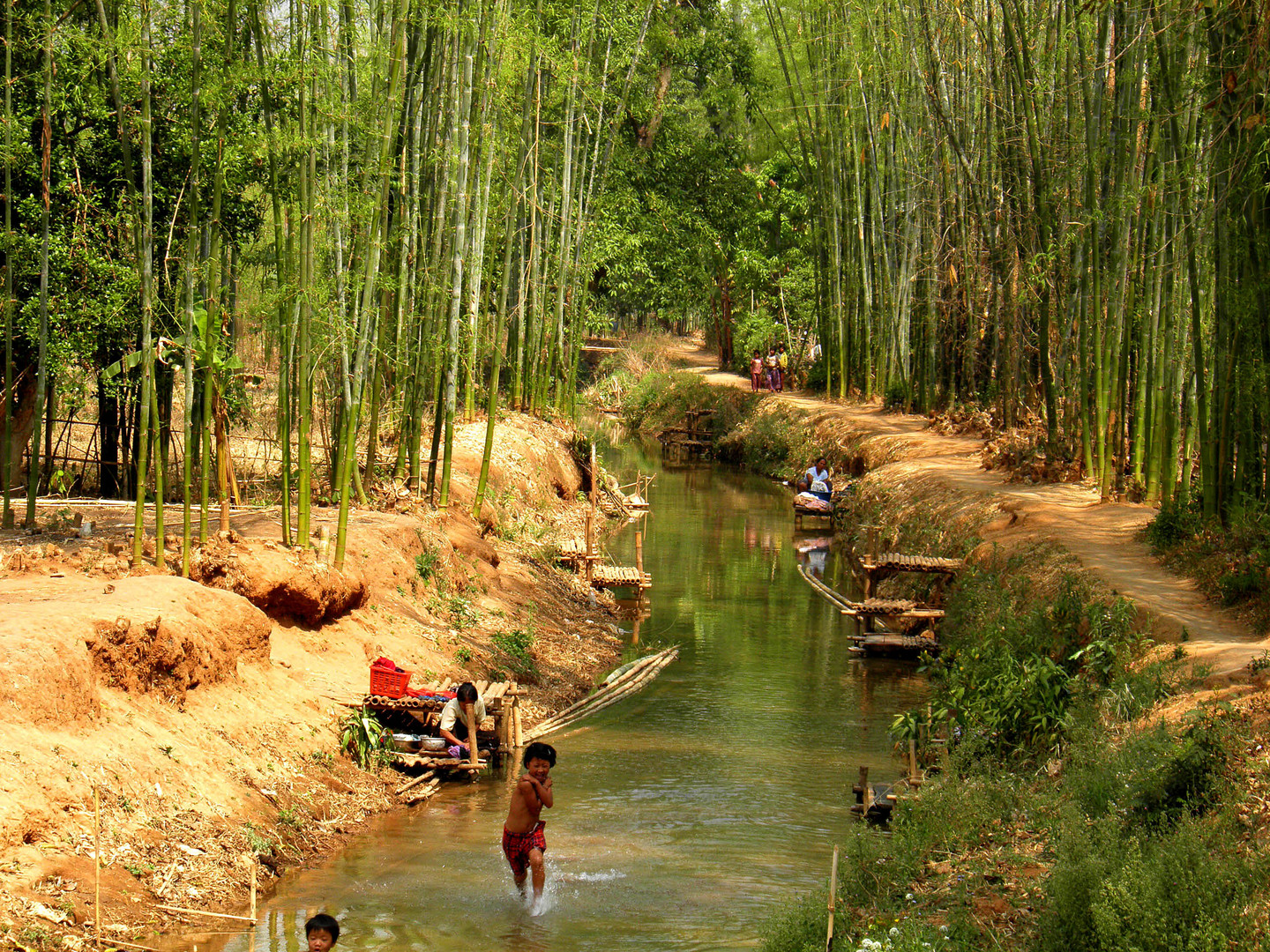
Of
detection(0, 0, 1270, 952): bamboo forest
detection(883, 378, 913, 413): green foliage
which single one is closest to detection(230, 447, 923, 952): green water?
detection(0, 0, 1270, 952): bamboo forest

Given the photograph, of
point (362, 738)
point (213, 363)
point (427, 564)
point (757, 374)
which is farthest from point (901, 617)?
point (757, 374)

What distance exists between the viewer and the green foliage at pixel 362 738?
8656 mm

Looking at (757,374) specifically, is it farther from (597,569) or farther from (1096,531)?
(1096,531)

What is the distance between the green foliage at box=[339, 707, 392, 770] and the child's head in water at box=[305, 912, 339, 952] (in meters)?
3.21

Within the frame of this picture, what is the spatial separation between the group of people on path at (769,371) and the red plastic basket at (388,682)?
2438 centimetres

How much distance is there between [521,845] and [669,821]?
1.81 metres

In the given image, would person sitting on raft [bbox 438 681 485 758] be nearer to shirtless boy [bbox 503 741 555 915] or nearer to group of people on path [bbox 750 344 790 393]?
shirtless boy [bbox 503 741 555 915]

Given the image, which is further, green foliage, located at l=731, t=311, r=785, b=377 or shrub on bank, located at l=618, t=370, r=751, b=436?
green foliage, located at l=731, t=311, r=785, b=377

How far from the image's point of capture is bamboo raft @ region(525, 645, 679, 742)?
10250 mm

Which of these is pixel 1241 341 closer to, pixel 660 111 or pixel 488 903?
pixel 488 903

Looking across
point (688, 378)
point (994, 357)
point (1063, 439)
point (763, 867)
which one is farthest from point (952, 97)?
point (688, 378)

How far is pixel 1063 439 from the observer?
50.2 ft

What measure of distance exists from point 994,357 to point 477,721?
1356cm

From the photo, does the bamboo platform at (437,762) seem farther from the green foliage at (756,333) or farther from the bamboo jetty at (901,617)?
the green foliage at (756,333)
